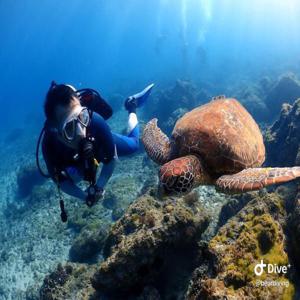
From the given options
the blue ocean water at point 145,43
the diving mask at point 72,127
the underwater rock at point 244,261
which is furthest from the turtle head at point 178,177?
the blue ocean water at point 145,43

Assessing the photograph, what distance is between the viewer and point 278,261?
10.8ft

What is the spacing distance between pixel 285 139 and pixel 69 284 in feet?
18.1

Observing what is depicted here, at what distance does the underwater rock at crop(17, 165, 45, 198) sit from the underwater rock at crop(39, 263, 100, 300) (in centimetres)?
849

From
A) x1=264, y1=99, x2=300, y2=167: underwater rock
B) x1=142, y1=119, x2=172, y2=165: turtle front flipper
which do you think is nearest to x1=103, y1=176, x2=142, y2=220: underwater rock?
x1=142, y1=119, x2=172, y2=165: turtle front flipper

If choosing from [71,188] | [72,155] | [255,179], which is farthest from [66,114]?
[255,179]

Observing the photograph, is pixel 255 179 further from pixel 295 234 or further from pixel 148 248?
pixel 148 248

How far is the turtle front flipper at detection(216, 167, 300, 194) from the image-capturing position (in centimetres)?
352

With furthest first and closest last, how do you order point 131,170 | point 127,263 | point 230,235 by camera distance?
point 131,170
point 127,263
point 230,235

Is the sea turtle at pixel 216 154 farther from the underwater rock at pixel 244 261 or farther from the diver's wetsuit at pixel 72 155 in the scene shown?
the diver's wetsuit at pixel 72 155

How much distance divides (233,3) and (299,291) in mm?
129371

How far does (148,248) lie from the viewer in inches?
161

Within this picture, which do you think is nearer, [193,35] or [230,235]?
[230,235]

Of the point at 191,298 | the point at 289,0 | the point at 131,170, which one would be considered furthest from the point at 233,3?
the point at 191,298

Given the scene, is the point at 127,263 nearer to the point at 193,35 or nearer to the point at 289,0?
the point at 193,35
